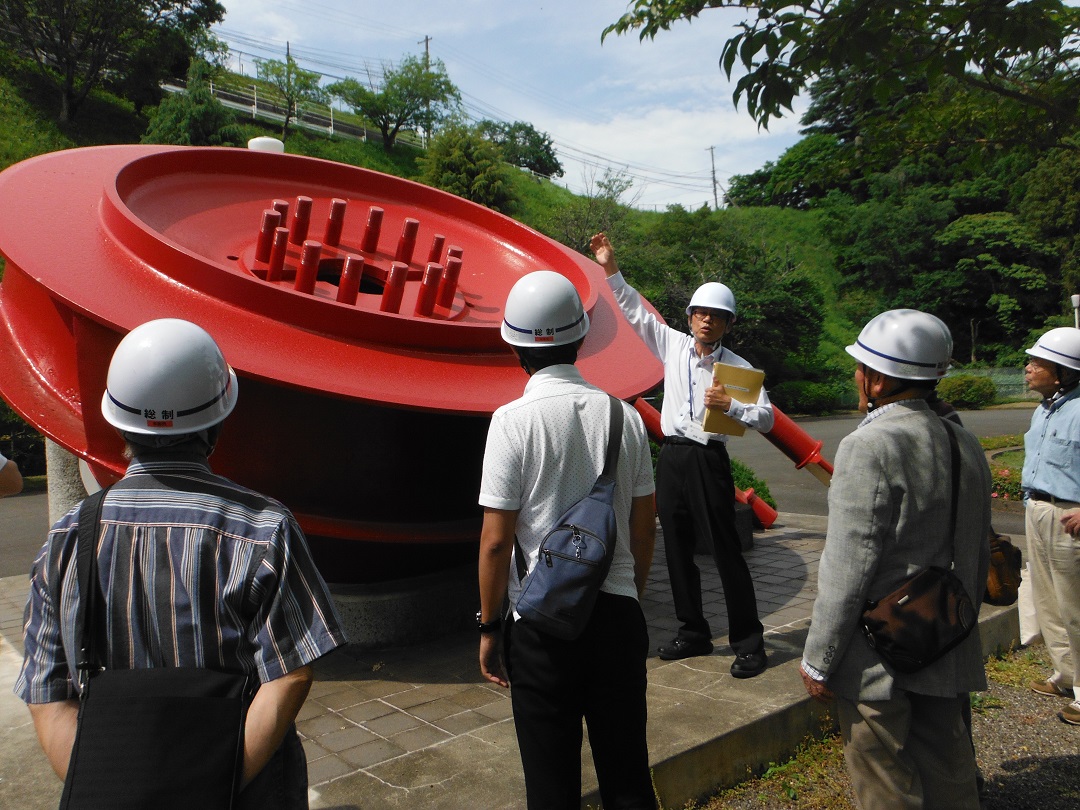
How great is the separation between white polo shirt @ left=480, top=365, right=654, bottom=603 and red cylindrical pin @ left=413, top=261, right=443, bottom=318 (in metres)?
2.47

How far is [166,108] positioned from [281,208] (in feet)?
101

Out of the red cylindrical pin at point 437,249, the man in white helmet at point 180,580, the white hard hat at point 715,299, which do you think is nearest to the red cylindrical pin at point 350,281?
the red cylindrical pin at point 437,249

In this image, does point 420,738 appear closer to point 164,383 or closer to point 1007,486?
point 164,383

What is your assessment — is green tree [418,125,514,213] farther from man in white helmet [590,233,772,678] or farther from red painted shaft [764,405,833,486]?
man in white helmet [590,233,772,678]

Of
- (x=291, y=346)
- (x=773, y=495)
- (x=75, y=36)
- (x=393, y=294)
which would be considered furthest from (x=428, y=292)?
(x=75, y=36)

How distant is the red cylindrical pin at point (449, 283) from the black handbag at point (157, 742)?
140 inches

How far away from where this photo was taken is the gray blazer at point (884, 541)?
2.29 meters

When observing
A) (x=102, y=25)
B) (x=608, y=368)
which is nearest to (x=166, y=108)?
(x=102, y=25)

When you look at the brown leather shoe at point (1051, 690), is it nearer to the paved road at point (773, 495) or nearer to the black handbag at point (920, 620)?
the black handbag at point (920, 620)

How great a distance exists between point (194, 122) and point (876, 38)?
105 feet

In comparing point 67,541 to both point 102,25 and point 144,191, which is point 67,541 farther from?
point 102,25

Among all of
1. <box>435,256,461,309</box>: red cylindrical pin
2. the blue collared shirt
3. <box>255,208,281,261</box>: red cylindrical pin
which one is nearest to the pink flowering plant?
the blue collared shirt

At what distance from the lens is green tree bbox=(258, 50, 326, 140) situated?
4303cm

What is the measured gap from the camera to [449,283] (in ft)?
16.0
